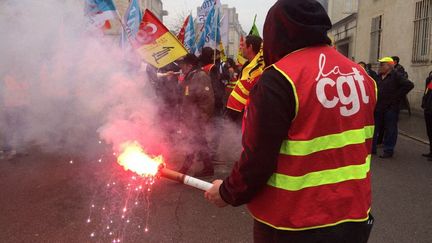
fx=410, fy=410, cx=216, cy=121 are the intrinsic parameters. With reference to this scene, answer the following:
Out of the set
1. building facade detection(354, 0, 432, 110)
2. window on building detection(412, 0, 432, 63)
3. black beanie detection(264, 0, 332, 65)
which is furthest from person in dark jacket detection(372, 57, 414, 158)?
window on building detection(412, 0, 432, 63)

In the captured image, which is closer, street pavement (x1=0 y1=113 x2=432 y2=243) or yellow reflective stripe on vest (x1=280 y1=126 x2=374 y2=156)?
yellow reflective stripe on vest (x1=280 y1=126 x2=374 y2=156)

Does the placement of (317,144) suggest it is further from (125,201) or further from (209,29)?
(209,29)

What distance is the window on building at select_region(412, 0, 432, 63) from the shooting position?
46.3 ft

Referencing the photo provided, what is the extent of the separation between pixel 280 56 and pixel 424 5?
588 inches

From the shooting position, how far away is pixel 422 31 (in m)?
14.7

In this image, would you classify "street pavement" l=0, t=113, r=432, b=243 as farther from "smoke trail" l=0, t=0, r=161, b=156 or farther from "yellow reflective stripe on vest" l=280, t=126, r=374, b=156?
"yellow reflective stripe on vest" l=280, t=126, r=374, b=156

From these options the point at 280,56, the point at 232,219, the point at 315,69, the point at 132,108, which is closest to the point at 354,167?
the point at 315,69

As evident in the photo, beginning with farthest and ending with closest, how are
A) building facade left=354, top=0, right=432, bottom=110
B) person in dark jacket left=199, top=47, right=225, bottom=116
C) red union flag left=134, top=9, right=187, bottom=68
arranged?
1. building facade left=354, top=0, right=432, bottom=110
2. person in dark jacket left=199, top=47, right=225, bottom=116
3. red union flag left=134, top=9, right=187, bottom=68

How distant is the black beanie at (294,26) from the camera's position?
5.71ft

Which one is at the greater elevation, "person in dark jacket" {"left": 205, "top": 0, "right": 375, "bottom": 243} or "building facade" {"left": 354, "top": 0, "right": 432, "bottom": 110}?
"person in dark jacket" {"left": 205, "top": 0, "right": 375, "bottom": 243}

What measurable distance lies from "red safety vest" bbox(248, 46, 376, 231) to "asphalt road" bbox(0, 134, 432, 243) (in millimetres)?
2395

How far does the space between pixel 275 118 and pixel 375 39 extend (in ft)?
67.2

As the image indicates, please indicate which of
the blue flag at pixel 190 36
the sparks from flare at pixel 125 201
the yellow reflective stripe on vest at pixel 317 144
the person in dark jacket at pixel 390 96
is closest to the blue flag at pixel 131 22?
the sparks from flare at pixel 125 201

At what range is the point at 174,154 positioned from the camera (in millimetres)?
7141
